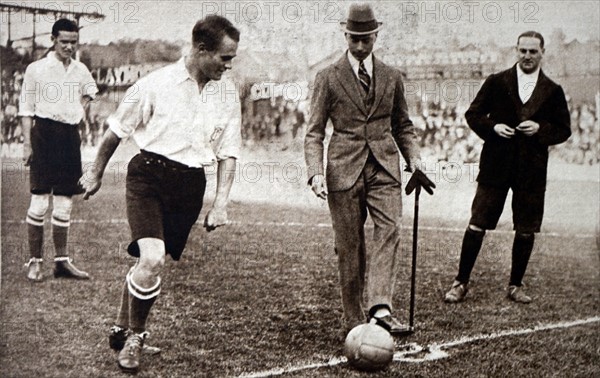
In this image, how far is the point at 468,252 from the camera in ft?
17.0

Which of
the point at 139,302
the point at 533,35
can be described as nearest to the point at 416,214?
the point at 533,35

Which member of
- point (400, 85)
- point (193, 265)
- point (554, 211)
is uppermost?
point (400, 85)

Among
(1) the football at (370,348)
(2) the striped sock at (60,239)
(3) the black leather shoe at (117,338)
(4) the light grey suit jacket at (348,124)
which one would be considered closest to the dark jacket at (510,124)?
(4) the light grey suit jacket at (348,124)

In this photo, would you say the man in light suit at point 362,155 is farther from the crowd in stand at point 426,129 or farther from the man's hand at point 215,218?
the man's hand at point 215,218

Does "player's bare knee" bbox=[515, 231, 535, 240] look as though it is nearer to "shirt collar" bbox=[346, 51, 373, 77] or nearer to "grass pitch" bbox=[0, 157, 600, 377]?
"grass pitch" bbox=[0, 157, 600, 377]

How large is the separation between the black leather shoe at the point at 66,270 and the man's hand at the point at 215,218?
0.80 metres

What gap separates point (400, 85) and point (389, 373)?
1737mm

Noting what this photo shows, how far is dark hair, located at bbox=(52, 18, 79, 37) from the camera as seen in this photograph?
4.96m

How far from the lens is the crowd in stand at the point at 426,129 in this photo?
195 inches

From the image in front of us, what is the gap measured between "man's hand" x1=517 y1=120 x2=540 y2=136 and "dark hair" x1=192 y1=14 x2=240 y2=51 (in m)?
1.86

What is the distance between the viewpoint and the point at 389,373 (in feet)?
15.8

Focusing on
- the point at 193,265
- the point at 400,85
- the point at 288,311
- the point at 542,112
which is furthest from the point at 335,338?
the point at 542,112

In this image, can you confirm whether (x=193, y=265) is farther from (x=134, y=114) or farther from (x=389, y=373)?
(x=389, y=373)

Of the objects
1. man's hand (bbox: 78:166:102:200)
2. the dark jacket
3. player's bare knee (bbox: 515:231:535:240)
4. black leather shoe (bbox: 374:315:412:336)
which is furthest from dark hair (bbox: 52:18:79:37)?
player's bare knee (bbox: 515:231:535:240)
